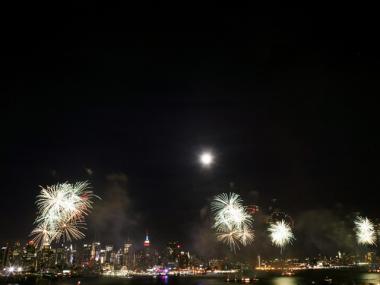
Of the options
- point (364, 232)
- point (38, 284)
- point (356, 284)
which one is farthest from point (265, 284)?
point (38, 284)

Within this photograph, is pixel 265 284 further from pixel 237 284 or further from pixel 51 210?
pixel 51 210

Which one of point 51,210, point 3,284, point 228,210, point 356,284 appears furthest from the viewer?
point 3,284

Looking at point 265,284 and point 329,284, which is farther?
point 265,284

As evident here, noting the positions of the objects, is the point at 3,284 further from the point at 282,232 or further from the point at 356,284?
the point at 356,284

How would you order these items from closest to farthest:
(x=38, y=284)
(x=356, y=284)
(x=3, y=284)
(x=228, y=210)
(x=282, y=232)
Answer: (x=228, y=210) < (x=282, y=232) < (x=356, y=284) < (x=3, y=284) < (x=38, y=284)

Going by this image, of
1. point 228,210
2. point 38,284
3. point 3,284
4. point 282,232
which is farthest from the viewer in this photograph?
point 38,284

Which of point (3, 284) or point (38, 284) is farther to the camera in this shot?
point (38, 284)

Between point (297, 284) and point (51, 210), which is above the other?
point (51, 210)

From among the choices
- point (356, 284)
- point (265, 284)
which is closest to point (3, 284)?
point (265, 284)

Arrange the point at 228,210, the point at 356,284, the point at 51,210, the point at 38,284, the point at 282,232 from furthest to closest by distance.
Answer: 1. the point at 38,284
2. the point at 356,284
3. the point at 282,232
4. the point at 228,210
5. the point at 51,210
